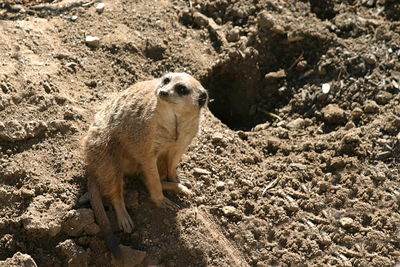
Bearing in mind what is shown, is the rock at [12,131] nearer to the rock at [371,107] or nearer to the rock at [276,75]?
the rock at [276,75]

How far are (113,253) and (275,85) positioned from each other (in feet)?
7.91

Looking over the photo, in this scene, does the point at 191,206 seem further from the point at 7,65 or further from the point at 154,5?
the point at 154,5

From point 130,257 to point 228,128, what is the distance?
1.56 metres

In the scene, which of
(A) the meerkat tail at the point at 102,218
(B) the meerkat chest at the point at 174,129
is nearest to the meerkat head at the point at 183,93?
(B) the meerkat chest at the point at 174,129

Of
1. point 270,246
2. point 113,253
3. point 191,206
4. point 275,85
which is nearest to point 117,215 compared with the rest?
point 113,253

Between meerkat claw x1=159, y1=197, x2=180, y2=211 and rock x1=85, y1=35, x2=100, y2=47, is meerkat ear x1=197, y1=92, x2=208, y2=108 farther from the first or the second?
rock x1=85, y1=35, x2=100, y2=47

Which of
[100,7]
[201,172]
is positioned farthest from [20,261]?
[100,7]

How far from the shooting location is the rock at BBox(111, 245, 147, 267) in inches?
→ 160

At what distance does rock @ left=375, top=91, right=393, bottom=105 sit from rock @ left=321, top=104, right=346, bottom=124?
0.31 m

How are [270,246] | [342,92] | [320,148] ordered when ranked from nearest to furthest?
1. [270,246]
2. [320,148]
3. [342,92]

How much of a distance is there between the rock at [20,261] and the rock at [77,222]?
306 mm

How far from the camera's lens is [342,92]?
537cm

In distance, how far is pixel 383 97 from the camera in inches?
204

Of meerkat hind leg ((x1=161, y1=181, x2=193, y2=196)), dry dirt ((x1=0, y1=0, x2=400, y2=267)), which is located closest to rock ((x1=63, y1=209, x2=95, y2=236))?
dry dirt ((x1=0, y1=0, x2=400, y2=267))
